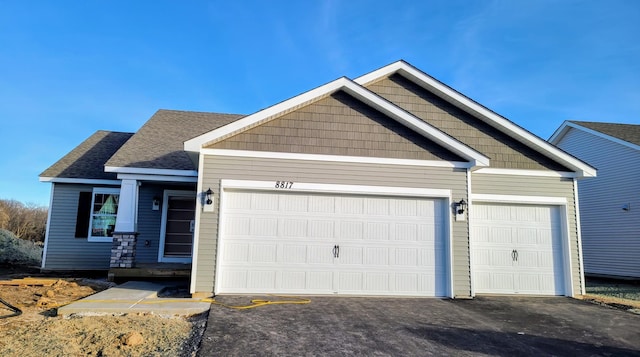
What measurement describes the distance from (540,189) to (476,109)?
2.55 m

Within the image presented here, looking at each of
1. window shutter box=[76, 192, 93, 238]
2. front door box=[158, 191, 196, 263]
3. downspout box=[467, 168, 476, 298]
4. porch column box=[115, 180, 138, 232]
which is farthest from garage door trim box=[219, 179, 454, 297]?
window shutter box=[76, 192, 93, 238]

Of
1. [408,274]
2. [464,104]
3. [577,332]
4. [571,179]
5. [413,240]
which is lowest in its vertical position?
→ [577,332]

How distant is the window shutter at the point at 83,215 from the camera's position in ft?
37.9

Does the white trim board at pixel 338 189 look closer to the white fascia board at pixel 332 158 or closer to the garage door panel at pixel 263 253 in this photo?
the white fascia board at pixel 332 158

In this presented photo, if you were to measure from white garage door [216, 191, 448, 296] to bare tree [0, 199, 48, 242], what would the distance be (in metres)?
19.8

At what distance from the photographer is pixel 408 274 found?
8.28m

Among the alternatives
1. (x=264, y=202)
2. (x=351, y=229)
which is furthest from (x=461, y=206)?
(x=264, y=202)

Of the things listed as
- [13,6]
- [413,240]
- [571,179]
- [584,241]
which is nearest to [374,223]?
[413,240]

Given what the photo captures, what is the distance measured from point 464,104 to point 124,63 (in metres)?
11.4

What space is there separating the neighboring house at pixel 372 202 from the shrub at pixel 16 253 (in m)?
7.62

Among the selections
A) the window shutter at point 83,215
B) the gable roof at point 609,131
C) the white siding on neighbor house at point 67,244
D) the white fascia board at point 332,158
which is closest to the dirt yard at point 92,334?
the white fascia board at point 332,158

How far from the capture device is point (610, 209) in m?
14.0

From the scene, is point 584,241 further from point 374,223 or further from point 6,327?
point 6,327

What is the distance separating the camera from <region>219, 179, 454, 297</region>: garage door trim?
25.9 ft
